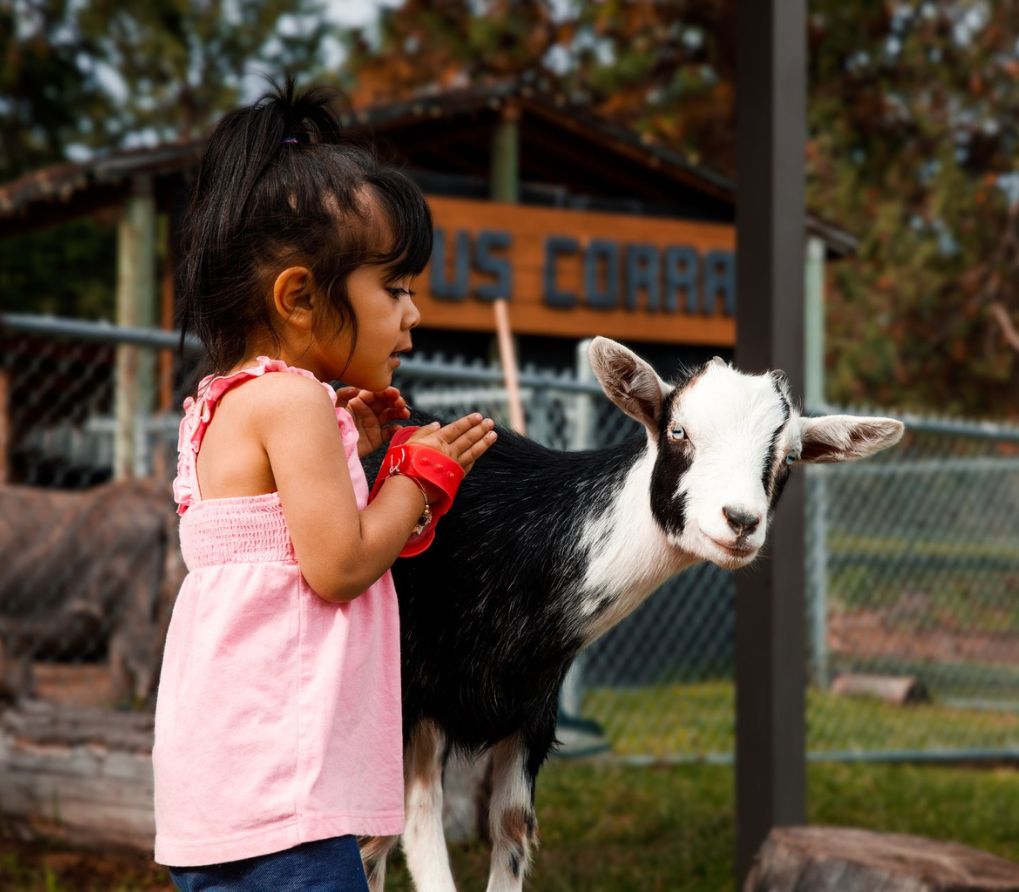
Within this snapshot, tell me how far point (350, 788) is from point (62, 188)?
27.3 ft

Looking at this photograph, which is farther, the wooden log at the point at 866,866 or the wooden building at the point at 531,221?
the wooden building at the point at 531,221

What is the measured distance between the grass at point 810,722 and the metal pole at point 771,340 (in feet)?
11.1

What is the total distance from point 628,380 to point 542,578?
344 mm

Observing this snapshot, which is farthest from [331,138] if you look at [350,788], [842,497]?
[842,497]

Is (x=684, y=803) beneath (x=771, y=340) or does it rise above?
beneath

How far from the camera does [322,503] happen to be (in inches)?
66.9

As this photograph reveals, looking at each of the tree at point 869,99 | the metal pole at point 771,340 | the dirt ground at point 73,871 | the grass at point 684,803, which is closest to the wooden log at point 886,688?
the grass at point 684,803

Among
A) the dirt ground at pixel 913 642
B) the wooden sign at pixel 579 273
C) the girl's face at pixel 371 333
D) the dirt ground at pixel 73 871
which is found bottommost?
the dirt ground at pixel 913 642

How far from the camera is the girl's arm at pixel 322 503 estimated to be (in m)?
1.70

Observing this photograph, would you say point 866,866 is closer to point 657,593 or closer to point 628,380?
point 628,380

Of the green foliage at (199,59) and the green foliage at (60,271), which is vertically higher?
the green foliage at (199,59)

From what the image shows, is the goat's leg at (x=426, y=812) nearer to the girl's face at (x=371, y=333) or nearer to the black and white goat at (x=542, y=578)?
the black and white goat at (x=542, y=578)

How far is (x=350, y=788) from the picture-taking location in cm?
175

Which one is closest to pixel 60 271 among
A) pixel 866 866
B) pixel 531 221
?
pixel 531 221
